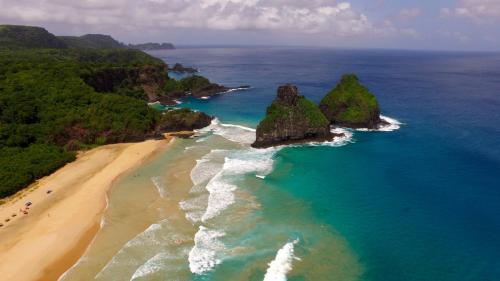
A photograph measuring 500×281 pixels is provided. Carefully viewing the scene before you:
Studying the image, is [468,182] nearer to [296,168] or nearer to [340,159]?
[340,159]

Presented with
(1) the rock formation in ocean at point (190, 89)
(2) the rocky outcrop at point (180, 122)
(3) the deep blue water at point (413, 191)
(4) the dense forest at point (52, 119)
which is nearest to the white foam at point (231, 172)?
(3) the deep blue water at point (413, 191)

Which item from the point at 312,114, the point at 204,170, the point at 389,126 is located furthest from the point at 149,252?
the point at 389,126

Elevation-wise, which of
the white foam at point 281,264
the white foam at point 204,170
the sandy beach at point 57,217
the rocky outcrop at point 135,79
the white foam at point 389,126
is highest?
the rocky outcrop at point 135,79

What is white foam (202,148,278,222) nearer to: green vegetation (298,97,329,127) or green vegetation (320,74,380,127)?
green vegetation (298,97,329,127)

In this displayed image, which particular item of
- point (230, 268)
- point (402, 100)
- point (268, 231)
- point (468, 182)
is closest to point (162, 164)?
point (268, 231)

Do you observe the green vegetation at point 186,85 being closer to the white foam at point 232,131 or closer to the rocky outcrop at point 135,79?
the rocky outcrop at point 135,79

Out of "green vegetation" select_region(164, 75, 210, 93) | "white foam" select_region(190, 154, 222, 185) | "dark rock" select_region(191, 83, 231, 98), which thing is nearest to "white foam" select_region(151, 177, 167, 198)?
"white foam" select_region(190, 154, 222, 185)
